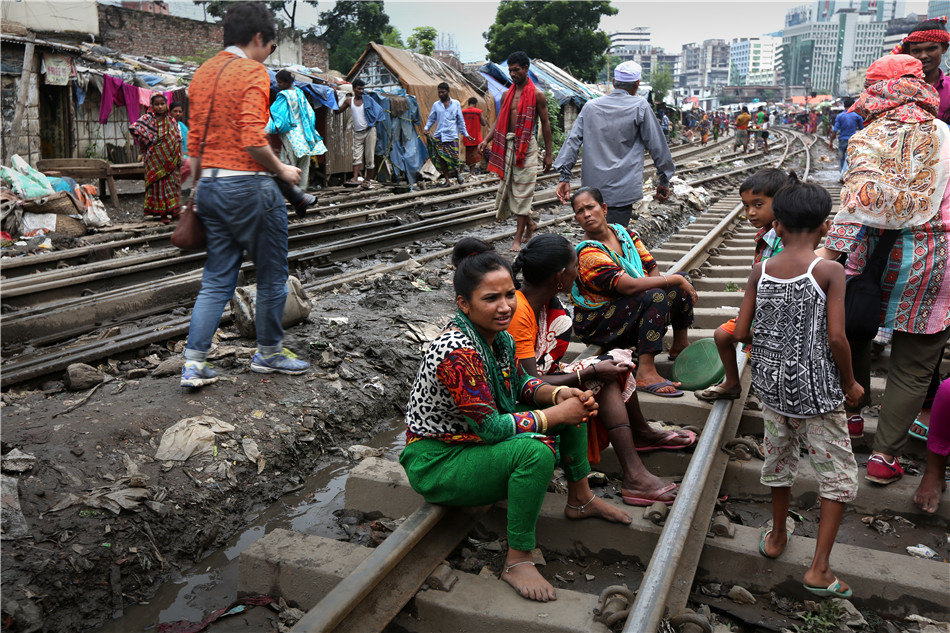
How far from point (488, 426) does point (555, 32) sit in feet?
139

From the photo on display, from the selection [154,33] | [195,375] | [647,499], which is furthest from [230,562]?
[154,33]

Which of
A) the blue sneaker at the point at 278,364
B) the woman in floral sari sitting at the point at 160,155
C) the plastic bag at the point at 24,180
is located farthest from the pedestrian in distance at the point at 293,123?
the blue sneaker at the point at 278,364

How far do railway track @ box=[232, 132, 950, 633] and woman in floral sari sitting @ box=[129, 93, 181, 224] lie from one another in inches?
333

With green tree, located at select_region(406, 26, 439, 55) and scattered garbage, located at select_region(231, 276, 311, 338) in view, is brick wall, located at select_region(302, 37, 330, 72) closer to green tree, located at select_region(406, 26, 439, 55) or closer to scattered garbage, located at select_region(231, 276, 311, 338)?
green tree, located at select_region(406, 26, 439, 55)

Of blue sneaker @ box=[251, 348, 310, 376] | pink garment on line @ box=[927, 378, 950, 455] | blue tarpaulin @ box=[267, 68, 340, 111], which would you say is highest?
blue tarpaulin @ box=[267, 68, 340, 111]

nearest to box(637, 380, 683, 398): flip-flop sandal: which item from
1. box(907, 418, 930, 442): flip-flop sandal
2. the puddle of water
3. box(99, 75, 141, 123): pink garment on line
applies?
box(907, 418, 930, 442): flip-flop sandal

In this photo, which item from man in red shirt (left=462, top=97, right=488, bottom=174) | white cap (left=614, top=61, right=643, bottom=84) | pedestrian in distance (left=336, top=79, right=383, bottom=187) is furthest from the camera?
man in red shirt (left=462, top=97, right=488, bottom=174)

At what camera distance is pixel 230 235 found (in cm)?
429

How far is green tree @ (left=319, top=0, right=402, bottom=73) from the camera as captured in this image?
43062 mm

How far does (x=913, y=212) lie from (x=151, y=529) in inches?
141

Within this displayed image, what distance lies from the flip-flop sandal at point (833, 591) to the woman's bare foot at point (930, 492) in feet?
2.66

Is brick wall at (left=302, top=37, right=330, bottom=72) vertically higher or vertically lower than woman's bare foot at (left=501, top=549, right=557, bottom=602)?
higher

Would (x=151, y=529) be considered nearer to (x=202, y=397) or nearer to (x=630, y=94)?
(x=202, y=397)

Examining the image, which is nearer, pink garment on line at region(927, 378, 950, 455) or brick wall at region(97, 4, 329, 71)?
pink garment on line at region(927, 378, 950, 455)
